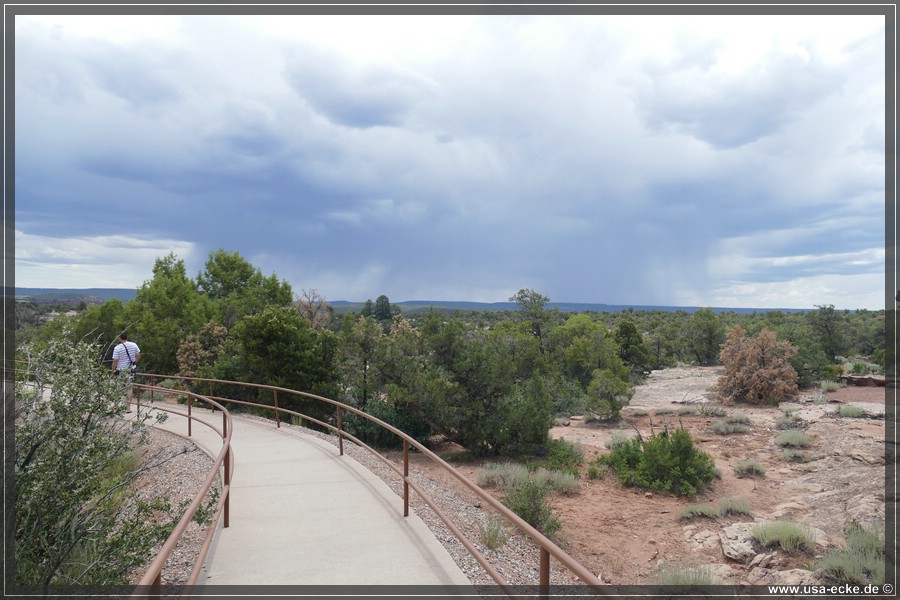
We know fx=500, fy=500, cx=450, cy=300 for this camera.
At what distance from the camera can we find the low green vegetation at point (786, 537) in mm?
8070

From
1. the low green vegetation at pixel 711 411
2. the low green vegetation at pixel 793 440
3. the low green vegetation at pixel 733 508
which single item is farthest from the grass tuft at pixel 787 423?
the low green vegetation at pixel 733 508

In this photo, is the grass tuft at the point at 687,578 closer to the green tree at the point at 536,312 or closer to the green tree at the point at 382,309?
the green tree at the point at 536,312

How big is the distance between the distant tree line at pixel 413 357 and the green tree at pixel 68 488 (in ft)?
2.97

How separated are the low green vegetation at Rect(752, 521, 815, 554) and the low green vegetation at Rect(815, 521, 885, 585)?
1.14 feet

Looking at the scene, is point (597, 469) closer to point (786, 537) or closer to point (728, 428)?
point (786, 537)

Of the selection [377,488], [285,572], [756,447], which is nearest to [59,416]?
[285,572]

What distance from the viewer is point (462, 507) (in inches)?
379

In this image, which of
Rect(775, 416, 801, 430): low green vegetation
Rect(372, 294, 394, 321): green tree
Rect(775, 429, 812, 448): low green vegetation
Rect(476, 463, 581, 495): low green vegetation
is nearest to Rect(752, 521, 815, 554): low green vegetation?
Rect(476, 463, 581, 495): low green vegetation

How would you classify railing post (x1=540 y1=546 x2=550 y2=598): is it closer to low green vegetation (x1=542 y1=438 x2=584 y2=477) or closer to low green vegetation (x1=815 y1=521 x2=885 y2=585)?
low green vegetation (x1=815 y1=521 x2=885 y2=585)

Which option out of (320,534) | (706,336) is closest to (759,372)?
(706,336)

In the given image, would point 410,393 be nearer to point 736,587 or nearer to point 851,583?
point 736,587

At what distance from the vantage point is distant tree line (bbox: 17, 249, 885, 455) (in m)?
16.5

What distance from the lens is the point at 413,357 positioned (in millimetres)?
18250

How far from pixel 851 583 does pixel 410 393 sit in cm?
1193
